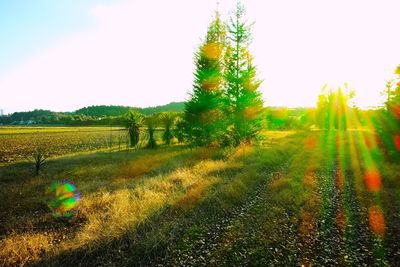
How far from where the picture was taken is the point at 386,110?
19.8 m

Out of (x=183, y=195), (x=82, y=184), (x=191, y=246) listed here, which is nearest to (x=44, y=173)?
(x=82, y=184)

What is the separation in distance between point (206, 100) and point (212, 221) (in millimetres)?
18589

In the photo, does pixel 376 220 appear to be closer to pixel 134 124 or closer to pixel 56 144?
pixel 134 124

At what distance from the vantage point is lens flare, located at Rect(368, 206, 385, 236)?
789 cm

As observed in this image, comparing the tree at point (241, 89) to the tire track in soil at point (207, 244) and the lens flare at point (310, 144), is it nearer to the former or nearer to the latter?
the lens flare at point (310, 144)

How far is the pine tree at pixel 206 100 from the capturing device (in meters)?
26.3

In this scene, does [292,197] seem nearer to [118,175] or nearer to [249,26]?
[118,175]

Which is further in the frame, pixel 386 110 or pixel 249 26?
pixel 249 26

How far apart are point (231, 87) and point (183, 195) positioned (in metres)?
18.0

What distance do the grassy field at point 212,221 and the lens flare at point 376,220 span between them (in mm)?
31

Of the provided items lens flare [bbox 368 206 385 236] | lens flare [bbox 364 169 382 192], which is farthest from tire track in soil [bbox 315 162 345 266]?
lens flare [bbox 364 169 382 192]

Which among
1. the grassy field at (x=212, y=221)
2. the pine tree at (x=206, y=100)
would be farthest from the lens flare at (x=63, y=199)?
the pine tree at (x=206, y=100)

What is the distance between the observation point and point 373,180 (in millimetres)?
14039

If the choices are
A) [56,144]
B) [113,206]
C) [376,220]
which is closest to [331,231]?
[376,220]
